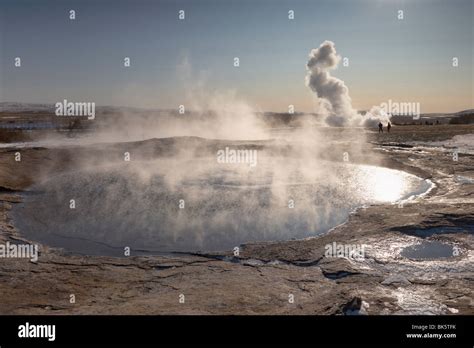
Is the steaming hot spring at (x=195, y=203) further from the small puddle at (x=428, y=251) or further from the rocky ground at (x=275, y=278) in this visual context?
the small puddle at (x=428, y=251)

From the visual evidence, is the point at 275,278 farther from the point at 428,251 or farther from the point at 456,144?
the point at 456,144

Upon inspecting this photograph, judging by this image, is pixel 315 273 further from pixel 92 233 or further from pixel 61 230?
pixel 61 230

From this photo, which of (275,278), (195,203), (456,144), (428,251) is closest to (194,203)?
(195,203)

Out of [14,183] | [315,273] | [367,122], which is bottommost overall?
[315,273]

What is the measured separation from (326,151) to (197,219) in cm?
1275

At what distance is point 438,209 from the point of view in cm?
925

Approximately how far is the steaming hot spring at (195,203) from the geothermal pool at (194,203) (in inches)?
0.9

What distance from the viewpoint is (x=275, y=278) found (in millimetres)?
6031

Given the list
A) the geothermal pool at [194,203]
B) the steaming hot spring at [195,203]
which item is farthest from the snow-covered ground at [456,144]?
the geothermal pool at [194,203]

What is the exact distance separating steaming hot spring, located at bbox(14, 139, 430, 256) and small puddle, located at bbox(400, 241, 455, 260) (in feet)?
5.93

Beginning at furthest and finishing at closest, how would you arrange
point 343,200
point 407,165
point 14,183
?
point 407,165 → point 14,183 → point 343,200

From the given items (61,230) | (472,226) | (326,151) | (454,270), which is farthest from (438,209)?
(326,151)

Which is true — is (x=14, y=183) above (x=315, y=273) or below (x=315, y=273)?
above

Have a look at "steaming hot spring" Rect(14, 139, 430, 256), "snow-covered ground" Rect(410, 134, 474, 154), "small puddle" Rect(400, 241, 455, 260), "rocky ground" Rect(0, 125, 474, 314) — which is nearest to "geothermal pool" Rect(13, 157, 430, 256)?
"steaming hot spring" Rect(14, 139, 430, 256)
